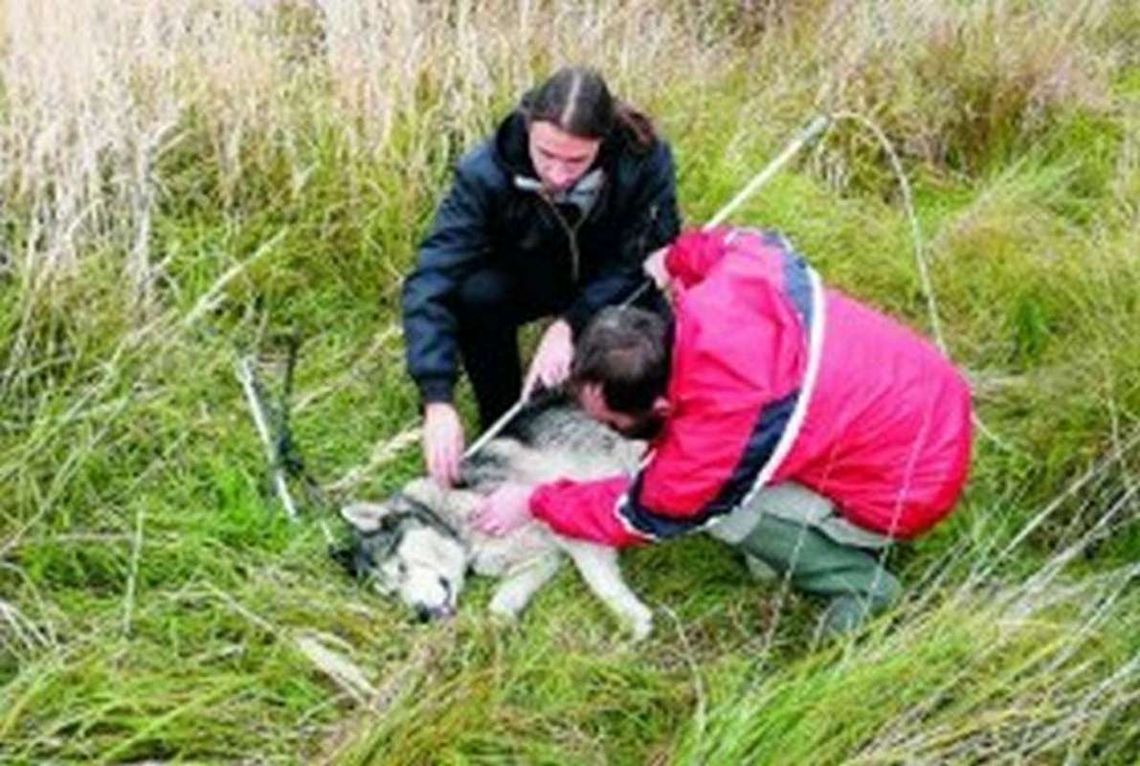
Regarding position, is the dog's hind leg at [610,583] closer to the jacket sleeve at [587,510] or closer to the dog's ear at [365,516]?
the jacket sleeve at [587,510]

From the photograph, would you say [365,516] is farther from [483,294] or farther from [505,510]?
[483,294]

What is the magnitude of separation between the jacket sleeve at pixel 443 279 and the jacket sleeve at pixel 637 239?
0.92ft

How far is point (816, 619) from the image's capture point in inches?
127

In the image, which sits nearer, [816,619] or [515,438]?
[816,619]

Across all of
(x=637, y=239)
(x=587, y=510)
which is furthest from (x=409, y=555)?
(x=637, y=239)

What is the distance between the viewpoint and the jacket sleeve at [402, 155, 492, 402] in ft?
11.3

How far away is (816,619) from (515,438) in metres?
0.84

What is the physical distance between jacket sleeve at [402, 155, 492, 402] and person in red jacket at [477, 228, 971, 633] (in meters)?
0.37

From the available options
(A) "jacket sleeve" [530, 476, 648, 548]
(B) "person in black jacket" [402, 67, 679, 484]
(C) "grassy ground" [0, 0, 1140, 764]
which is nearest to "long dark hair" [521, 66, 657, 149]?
(B) "person in black jacket" [402, 67, 679, 484]

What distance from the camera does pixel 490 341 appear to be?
372cm

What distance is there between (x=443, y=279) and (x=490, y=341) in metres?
0.24

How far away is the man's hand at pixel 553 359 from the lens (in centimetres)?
356

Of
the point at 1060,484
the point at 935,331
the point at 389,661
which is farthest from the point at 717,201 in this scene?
the point at 389,661

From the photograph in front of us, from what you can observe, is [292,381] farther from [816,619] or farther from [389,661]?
[816,619]
